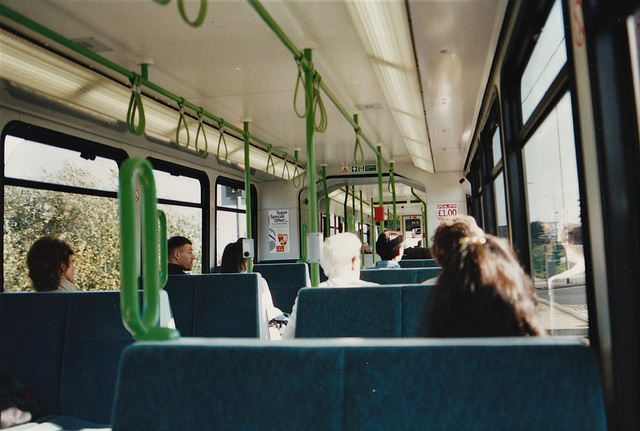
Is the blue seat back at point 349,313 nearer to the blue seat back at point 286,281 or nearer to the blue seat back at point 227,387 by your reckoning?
the blue seat back at point 227,387

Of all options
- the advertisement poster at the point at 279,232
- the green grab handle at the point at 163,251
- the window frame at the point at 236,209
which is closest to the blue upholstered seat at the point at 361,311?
the green grab handle at the point at 163,251

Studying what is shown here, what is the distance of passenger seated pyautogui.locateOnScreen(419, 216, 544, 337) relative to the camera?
119cm

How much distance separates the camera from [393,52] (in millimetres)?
3410

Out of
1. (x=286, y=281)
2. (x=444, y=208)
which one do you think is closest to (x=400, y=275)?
(x=286, y=281)

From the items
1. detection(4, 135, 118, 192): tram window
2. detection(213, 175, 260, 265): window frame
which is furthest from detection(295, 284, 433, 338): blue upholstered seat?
detection(213, 175, 260, 265): window frame

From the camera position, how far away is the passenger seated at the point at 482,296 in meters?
1.19

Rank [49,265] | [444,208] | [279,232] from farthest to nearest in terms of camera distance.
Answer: [279,232]
[444,208]
[49,265]

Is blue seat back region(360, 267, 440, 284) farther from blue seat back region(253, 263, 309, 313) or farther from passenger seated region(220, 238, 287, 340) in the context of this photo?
blue seat back region(253, 263, 309, 313)

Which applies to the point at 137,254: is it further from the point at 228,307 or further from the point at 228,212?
the point at 228,212

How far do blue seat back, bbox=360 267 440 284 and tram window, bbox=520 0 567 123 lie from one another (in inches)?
40.9

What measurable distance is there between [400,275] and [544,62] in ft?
4.55

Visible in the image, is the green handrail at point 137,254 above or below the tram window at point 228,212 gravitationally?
below

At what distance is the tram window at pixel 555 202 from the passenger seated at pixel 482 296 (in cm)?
38

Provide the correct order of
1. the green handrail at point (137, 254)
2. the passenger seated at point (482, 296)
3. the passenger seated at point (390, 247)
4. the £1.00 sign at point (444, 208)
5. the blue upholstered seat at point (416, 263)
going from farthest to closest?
the £1.00 sign at point (444, 208) < the blue upholstered seat at point (416, 263) < the passenger seated at point (390, 247) < the passenger seated at point (482, 296) < the green handrail at point (137, 254)
